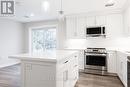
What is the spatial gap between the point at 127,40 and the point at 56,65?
366 cm

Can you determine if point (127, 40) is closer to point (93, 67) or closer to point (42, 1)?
point (93, 67)

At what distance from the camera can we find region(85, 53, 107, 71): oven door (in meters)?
3.90

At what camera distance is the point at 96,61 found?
400 cm

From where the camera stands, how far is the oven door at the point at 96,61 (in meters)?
3.90

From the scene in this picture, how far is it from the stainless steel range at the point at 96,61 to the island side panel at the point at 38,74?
2605mm

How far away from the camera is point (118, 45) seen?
14.1 ft

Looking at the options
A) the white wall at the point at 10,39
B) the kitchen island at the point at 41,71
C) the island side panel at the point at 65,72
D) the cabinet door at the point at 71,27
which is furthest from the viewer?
the white wall at the point at 10,39

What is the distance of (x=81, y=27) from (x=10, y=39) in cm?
378

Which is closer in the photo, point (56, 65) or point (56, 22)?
point (56, 65)

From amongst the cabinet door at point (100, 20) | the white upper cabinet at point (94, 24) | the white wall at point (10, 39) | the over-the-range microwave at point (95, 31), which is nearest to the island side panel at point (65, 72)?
the over-the-range microwave at point (95, 31)

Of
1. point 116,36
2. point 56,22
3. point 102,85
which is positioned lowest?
point 102,85

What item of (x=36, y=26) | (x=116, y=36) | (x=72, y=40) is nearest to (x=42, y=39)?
(x=36, y=26)

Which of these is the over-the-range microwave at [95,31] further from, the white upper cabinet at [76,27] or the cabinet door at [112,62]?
the cabinet door at [112,62]

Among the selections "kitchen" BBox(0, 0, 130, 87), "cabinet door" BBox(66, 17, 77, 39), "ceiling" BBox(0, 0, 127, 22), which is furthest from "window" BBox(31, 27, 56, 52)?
"ceiling" BBox(0, 0, 127, 22)
